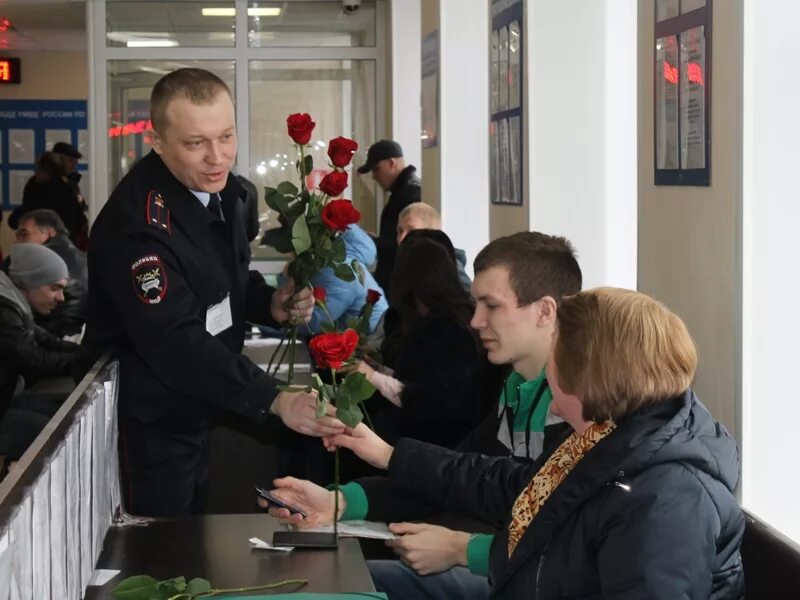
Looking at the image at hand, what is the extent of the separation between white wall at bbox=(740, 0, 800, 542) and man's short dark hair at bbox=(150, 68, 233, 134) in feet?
3.46

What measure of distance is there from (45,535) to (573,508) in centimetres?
75

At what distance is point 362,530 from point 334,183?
2.20 ft

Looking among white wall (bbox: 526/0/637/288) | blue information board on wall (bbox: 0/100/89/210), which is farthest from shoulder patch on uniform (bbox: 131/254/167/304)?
blue information board on wall (bbox: 0/100/89/210)

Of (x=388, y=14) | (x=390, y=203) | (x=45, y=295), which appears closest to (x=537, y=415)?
(x=45, y=295)

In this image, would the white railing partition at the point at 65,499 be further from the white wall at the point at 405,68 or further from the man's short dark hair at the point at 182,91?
the white wall at the point at 405,68

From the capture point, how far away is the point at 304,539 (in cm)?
241

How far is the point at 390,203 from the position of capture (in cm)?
745

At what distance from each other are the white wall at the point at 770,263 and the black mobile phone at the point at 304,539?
879 millimetres

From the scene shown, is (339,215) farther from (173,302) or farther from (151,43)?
(151,43)

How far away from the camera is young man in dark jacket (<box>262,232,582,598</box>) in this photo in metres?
2.74

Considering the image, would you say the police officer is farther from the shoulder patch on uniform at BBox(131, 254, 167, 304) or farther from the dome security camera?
the dome security camera

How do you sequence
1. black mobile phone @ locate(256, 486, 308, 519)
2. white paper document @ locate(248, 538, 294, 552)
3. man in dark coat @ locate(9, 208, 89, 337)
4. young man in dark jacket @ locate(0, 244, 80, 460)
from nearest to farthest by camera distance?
white paper document @ locate(248, 538, 294, 552), black mobile phone @ locate(256, 486, 308, 519), young man in dark jacket @ locate(0, 244, 80, 460), man in dark coat @ locate(9, 208, 89, 337)

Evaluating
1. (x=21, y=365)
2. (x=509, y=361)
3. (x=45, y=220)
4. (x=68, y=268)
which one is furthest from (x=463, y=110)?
(x=509, y=361)

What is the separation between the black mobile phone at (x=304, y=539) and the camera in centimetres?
239
